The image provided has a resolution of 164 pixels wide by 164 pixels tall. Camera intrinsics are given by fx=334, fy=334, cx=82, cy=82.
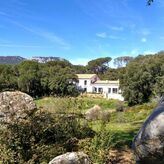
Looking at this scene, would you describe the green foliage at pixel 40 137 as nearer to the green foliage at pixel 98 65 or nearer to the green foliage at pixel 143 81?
the green foliage at pixel 143 81

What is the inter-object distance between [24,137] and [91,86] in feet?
261

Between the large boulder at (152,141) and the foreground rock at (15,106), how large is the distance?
4.19 metres

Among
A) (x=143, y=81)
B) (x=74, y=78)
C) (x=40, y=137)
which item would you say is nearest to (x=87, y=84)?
(x=74, y=78)

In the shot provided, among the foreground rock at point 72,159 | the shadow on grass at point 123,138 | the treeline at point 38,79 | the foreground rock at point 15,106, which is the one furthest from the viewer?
the treeline at point 38,79

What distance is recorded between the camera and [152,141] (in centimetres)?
531

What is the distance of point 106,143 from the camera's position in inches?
288

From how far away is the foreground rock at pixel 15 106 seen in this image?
9.01 meters

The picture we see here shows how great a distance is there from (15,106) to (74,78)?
205 ft

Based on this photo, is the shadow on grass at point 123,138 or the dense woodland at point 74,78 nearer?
the shadow on grass at point 123,138

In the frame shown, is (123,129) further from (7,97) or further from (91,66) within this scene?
(91,66)

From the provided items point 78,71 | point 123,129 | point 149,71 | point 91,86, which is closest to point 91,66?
point 78,71

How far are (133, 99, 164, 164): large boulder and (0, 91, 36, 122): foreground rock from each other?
4.19 metres

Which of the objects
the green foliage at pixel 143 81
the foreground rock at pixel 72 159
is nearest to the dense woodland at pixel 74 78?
the green foliage at pixel 143 81

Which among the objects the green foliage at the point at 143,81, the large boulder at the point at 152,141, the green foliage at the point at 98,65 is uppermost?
the green foliage at the point at 98,65
